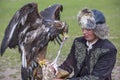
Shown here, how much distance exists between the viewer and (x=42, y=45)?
387cm

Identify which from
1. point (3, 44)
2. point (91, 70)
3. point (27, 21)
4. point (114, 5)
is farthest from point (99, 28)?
point (114, 5)

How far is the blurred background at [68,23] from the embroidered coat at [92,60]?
361 cm

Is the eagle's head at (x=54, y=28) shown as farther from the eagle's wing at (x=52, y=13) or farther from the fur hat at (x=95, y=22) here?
the fur hat at (x=95, y=22)

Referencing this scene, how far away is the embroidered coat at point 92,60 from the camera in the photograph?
3.86m

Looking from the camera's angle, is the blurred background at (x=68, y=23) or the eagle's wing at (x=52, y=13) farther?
the blurred background at (x=68, y=23)

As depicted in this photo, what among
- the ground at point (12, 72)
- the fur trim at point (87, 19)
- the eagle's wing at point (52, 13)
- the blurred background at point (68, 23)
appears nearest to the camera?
the fur trim at point (87, 19)

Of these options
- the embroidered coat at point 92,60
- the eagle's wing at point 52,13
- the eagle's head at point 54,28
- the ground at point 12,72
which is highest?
the eagle's wing at point 52,13

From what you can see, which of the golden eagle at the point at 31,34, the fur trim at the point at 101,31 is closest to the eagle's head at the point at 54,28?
the golden eagle at the point at 31,34

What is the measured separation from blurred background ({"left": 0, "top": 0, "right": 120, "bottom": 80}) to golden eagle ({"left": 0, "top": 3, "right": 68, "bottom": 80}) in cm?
398

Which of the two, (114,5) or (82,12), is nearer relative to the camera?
(82,12)

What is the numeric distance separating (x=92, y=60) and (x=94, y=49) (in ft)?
0.37

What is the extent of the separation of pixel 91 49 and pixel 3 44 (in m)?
0.86

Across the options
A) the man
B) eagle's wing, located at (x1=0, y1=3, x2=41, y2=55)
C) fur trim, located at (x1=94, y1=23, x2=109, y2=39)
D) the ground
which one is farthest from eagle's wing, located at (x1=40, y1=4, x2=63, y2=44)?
the ground

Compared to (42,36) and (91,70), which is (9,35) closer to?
(42,36)
